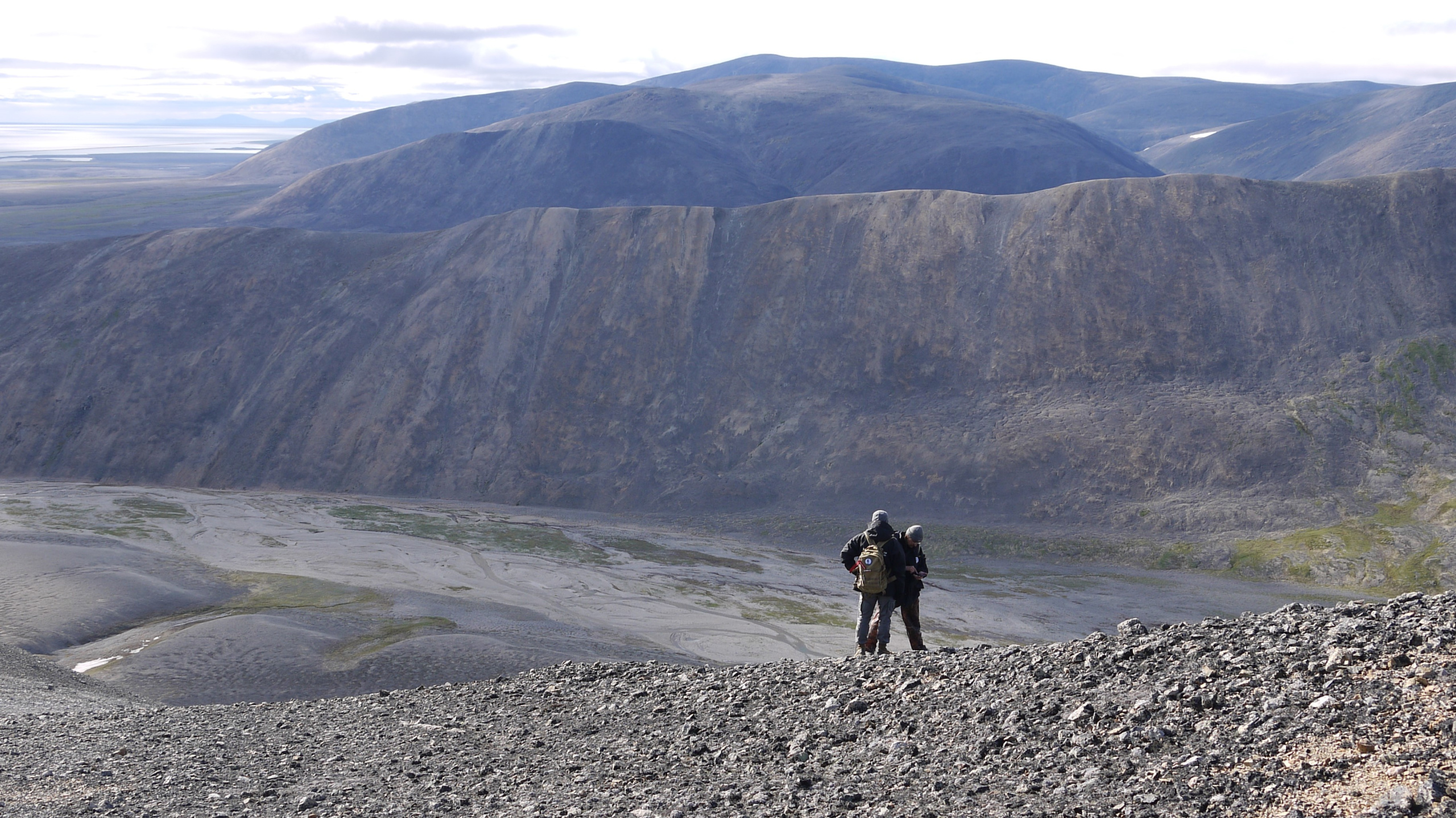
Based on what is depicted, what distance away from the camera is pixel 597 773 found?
31.7 feet

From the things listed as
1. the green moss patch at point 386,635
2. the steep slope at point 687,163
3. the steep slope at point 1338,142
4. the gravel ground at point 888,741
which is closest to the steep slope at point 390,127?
the steep slope at point 687,163

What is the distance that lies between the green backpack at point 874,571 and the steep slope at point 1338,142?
125m

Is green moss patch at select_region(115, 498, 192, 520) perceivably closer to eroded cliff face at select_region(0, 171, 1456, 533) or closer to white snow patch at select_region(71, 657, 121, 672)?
eroded cliff face at select_region(0, 171, 1456, 533)

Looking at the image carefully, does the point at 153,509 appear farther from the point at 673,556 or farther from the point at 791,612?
the point at 791,612

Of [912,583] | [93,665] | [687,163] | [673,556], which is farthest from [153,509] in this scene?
[687,163]

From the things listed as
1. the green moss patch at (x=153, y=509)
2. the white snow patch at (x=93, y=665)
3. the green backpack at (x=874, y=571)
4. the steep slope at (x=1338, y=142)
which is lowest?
the green moss patch at (x=153, y=509)

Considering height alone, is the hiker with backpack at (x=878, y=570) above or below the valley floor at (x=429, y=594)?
above

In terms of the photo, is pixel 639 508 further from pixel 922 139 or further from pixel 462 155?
pixel 922 139

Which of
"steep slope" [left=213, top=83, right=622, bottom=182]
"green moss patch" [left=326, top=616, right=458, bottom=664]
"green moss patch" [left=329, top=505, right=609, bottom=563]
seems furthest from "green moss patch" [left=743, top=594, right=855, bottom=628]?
"steep slope" [left=213, top=83, right=622, bottom=182]

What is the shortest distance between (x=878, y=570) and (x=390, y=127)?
176 metres

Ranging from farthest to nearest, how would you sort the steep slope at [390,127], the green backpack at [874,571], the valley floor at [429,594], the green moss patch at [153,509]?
A: the steep slope at [390,127] < the green moss patch at [153,509] < the valley floor at [429,594] < the green backpack at [874,571]

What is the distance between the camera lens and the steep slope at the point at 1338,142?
117 m

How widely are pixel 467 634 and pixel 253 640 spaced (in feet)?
15.1

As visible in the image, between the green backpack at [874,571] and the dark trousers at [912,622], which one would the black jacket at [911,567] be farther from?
the green backpack at [874,571]
